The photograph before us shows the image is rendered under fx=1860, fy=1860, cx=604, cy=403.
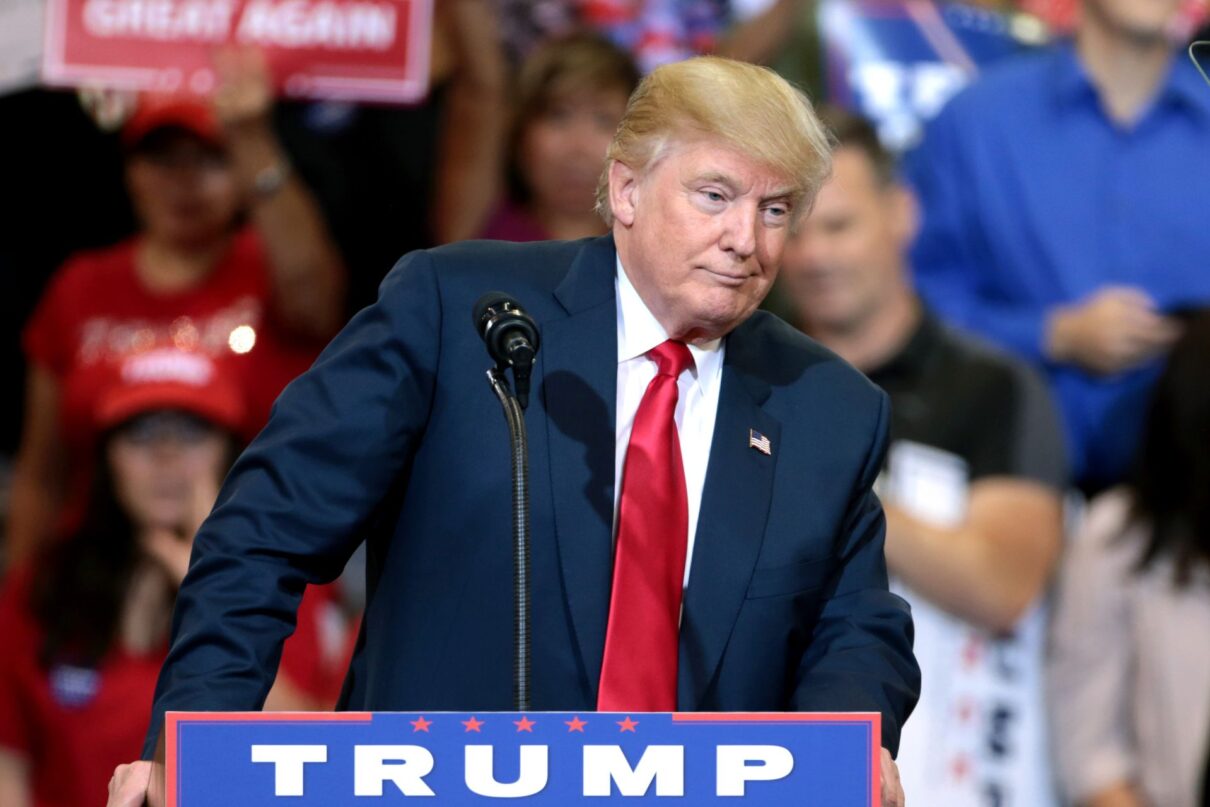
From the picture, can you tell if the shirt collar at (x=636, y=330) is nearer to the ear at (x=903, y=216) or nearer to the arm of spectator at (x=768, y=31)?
the ear at (x=903, y=216)

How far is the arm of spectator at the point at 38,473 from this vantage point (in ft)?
13.2

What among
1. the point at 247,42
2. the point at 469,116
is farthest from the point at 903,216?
the point at 247,42

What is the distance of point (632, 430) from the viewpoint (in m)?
1.92

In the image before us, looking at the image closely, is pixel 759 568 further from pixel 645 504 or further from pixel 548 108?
pixel 548 108

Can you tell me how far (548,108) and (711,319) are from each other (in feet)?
7.13

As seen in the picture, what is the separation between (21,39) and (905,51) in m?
1.98

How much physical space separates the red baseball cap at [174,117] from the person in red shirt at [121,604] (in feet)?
1.72

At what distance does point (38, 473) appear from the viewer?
404 centimetres

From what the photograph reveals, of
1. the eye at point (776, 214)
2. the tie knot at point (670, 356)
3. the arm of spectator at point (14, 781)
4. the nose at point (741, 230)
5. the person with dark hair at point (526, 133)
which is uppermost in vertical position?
the person with dark hair at point (526, 133)

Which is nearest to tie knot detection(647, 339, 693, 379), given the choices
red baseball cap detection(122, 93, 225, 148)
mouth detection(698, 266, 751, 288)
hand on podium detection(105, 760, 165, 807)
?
mouth detection(698, 266, 751, 288)

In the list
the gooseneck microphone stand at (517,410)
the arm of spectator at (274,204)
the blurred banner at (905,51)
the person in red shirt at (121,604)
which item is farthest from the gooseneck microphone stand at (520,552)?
the blurred banner at (905,51)

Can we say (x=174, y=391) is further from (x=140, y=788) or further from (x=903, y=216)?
(x=140, y=788)

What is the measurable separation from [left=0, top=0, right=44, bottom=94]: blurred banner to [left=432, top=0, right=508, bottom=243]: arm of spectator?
0.89 metres

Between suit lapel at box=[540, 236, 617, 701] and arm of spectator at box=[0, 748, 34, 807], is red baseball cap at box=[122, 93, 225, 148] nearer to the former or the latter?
arm of spectator at box=[0, 748, 34, 807]
